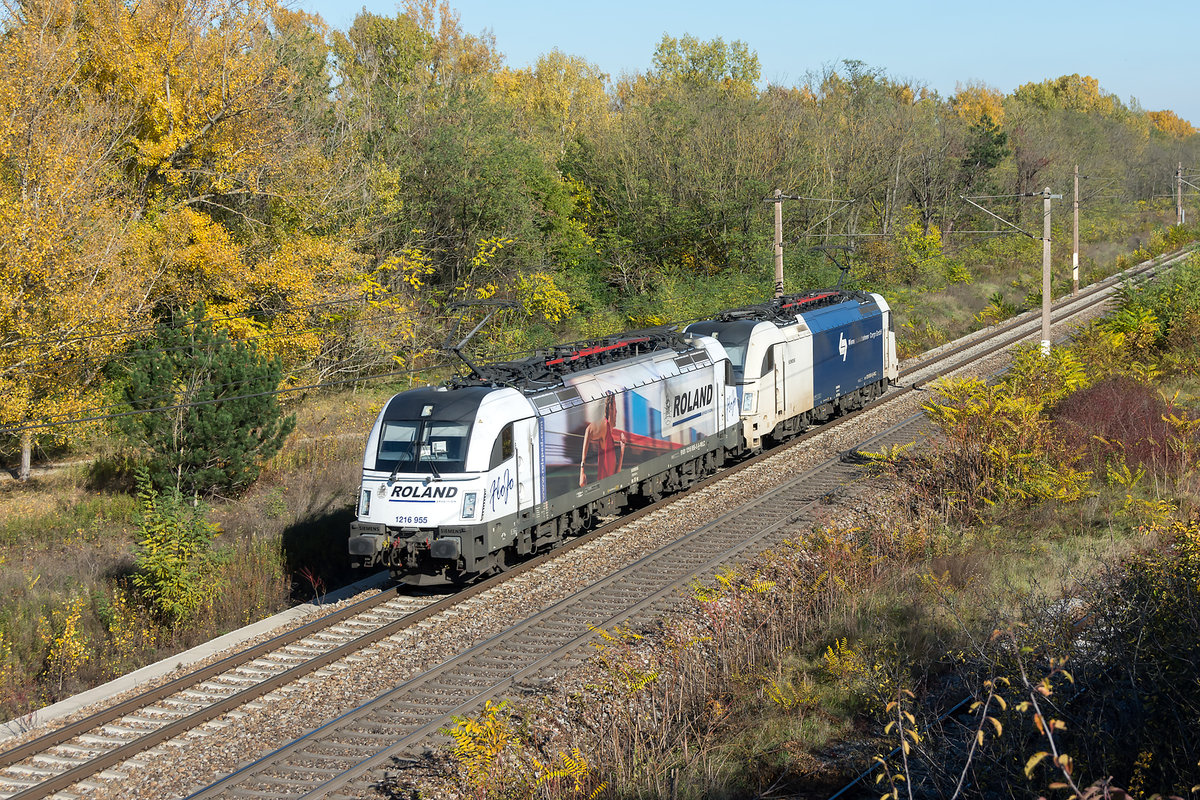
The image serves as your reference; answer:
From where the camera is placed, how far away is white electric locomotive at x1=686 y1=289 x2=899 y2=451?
70.2 feet

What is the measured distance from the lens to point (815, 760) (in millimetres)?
8484

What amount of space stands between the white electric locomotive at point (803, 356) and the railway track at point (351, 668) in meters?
4.92

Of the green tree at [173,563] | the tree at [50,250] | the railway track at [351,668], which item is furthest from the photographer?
the tree at [50,250]

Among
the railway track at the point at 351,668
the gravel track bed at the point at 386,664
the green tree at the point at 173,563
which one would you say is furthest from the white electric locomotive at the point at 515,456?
the green tree at the point at 173,563

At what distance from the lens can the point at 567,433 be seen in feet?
51.5

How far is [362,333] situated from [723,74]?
2088 inches

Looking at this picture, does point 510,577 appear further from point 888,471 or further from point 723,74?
point 723,74

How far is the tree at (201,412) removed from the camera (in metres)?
20.5

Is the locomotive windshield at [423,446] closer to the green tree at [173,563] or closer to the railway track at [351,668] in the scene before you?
the railway track at [351,668]

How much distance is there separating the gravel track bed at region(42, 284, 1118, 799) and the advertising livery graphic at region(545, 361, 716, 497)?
1.22 meters

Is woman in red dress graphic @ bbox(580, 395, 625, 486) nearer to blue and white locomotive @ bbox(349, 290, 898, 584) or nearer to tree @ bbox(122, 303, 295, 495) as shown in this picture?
blue and white locomotive @ bbox(349, 290, 898, 584)

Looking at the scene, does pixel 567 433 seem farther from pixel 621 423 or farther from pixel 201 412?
pixel 201 412

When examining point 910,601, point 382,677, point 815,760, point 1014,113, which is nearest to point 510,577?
point 382,677

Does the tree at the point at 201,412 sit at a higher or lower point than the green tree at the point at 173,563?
higher
